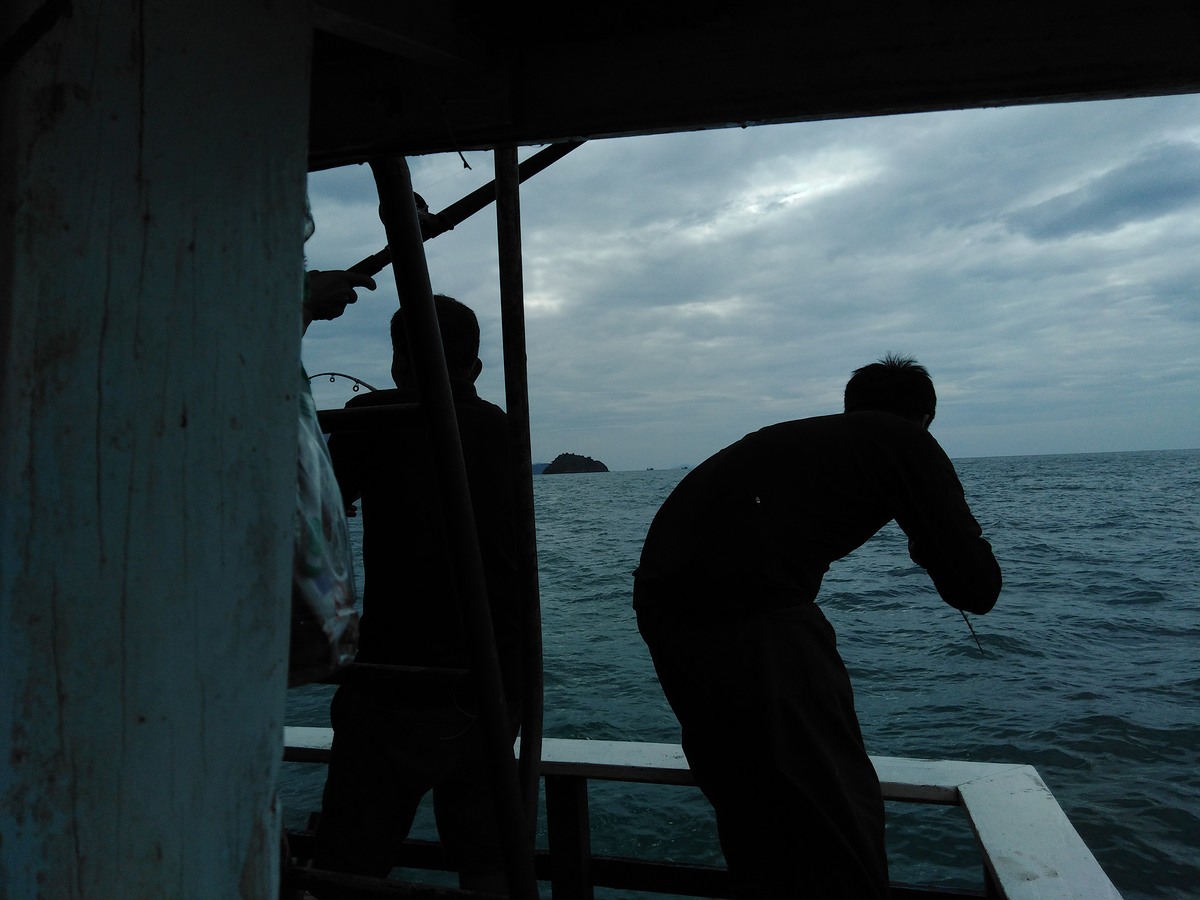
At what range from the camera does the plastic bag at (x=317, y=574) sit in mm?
915

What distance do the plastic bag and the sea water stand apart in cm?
435

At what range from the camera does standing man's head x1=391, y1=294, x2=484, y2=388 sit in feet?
6.97

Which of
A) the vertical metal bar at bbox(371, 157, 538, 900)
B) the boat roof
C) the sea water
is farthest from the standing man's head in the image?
the sea water

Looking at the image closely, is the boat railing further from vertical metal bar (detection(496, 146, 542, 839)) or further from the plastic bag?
the plastic bag

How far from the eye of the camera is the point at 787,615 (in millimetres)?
1985

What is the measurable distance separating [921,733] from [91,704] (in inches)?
393

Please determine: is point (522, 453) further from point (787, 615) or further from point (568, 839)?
point (568, 839)

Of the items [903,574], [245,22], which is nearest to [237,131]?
[245,22]

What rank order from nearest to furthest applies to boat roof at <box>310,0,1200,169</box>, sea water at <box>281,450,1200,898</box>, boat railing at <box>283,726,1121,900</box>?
1. boat roof at <box>310,0,1200,169</box>
2. boat railing at <box>283,726,1121,900</box>
3. sea water at <box>281,450,1200,898</box>

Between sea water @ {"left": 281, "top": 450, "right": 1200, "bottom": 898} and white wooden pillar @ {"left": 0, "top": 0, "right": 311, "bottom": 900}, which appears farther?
sea water @ {"left": 281, "top": 450, "right": 1200, "bottom": 898}

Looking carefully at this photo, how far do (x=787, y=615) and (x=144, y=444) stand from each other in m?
1.62

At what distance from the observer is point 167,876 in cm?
75

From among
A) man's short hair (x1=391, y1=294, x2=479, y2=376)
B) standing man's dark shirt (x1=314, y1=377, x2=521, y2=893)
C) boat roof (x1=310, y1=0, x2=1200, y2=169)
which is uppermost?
boat roof (x1=310, y1=0, x2=1200, y2=169)

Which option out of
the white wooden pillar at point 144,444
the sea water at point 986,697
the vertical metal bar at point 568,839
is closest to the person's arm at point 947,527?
the vertical metal bar at point 568,839
